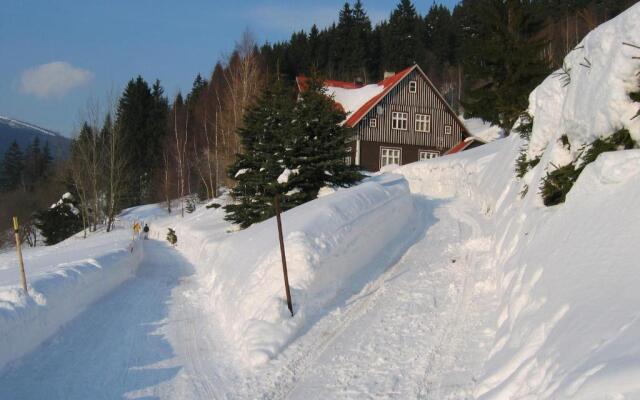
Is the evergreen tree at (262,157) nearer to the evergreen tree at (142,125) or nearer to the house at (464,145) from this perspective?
the house at (464,145)

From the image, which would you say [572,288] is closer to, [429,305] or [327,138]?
[429,305]

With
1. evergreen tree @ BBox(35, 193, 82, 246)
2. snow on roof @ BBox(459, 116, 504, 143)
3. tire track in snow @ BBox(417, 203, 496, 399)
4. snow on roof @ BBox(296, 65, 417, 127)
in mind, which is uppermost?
snow on roof @ BBox(296, 65, 417, 127)

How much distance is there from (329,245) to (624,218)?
232 inches

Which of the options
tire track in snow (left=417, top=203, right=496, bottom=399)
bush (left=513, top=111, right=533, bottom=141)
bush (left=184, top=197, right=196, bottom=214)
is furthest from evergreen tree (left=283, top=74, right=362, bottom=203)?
bush (left=184, top=197, right=196, bottom=214)

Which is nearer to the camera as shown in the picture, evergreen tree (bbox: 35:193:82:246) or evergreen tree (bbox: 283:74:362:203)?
evergreen tree (bbox: 283:74:362:203)

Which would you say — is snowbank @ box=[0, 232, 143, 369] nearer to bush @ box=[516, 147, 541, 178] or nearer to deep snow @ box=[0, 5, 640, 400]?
deep snow @ box=[0, 5, 640, 400]

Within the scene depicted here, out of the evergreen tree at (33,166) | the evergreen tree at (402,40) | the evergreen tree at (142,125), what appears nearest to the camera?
the evergreen tree at (142,125)

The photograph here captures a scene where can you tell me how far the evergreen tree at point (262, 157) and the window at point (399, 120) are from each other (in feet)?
64.2

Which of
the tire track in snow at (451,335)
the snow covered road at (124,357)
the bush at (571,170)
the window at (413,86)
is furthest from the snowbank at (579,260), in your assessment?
the window at (413,86)

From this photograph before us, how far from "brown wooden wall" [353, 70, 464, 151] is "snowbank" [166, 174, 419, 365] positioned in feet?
80.0

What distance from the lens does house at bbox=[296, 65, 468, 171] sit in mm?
39000

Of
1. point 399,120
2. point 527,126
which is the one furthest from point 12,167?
point 527,126

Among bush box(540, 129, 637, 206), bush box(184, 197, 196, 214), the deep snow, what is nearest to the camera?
the deep snow

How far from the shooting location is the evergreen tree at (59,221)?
40594 mm
